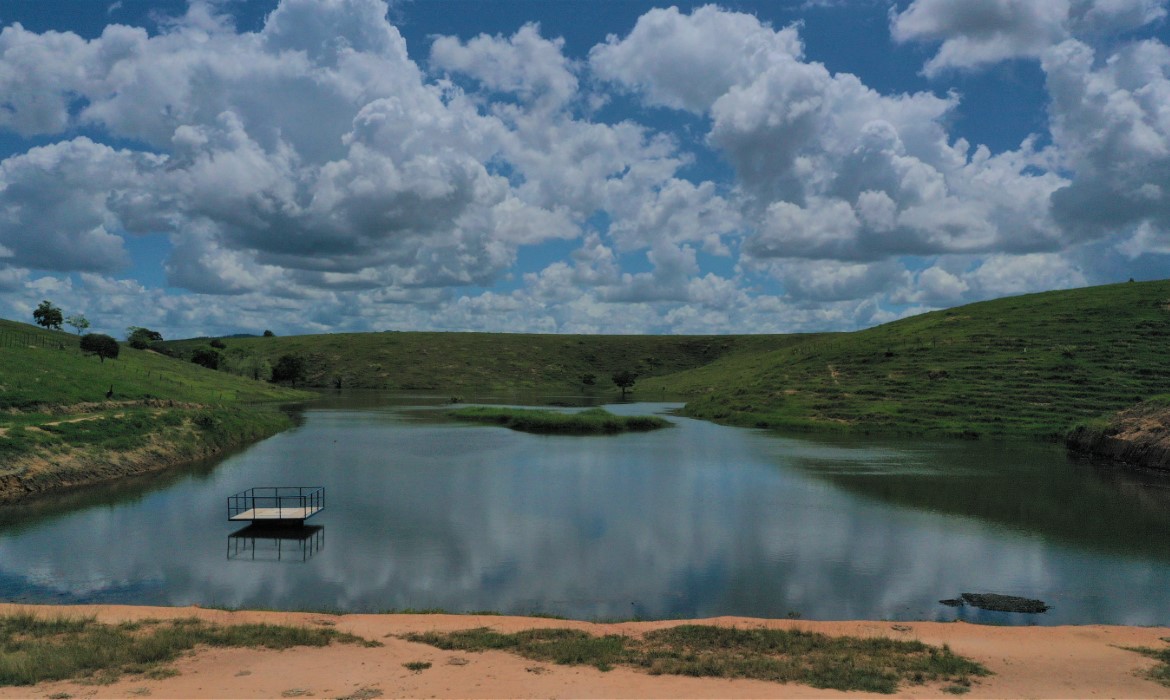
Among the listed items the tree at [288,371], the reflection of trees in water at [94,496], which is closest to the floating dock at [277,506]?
the reflection of trees in water at [94,496]

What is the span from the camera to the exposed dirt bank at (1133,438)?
58.8 metres

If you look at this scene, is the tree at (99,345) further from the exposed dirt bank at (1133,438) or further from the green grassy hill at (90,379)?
the exposed dirt bank at (1133,438)

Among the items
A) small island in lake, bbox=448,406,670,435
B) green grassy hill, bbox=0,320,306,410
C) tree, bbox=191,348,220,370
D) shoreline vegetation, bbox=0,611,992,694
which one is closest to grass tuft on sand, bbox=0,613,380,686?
shoreline vegetation, bbox=0,611,992,694

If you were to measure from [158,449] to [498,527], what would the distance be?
1442 inches

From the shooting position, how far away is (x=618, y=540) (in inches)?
1304

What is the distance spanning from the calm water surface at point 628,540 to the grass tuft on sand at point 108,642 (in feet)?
15.5

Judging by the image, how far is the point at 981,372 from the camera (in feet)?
313

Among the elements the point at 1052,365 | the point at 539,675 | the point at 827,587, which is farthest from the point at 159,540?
the point at 1052,365

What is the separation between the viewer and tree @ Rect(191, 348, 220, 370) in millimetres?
148375

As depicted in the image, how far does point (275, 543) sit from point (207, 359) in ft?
439

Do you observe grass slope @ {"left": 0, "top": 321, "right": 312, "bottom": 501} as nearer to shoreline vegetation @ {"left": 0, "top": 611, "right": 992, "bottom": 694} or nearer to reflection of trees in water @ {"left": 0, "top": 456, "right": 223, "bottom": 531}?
reflection of trees in water @ {"left": 0, "top": 456, "right": 223, "bottom": 531}

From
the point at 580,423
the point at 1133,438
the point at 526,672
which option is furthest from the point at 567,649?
the point at 580,423

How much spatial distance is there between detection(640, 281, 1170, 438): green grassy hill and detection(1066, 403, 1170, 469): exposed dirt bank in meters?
5.46

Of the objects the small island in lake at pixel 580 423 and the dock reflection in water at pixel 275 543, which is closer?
the dock reflection in water at pixel 275 543
